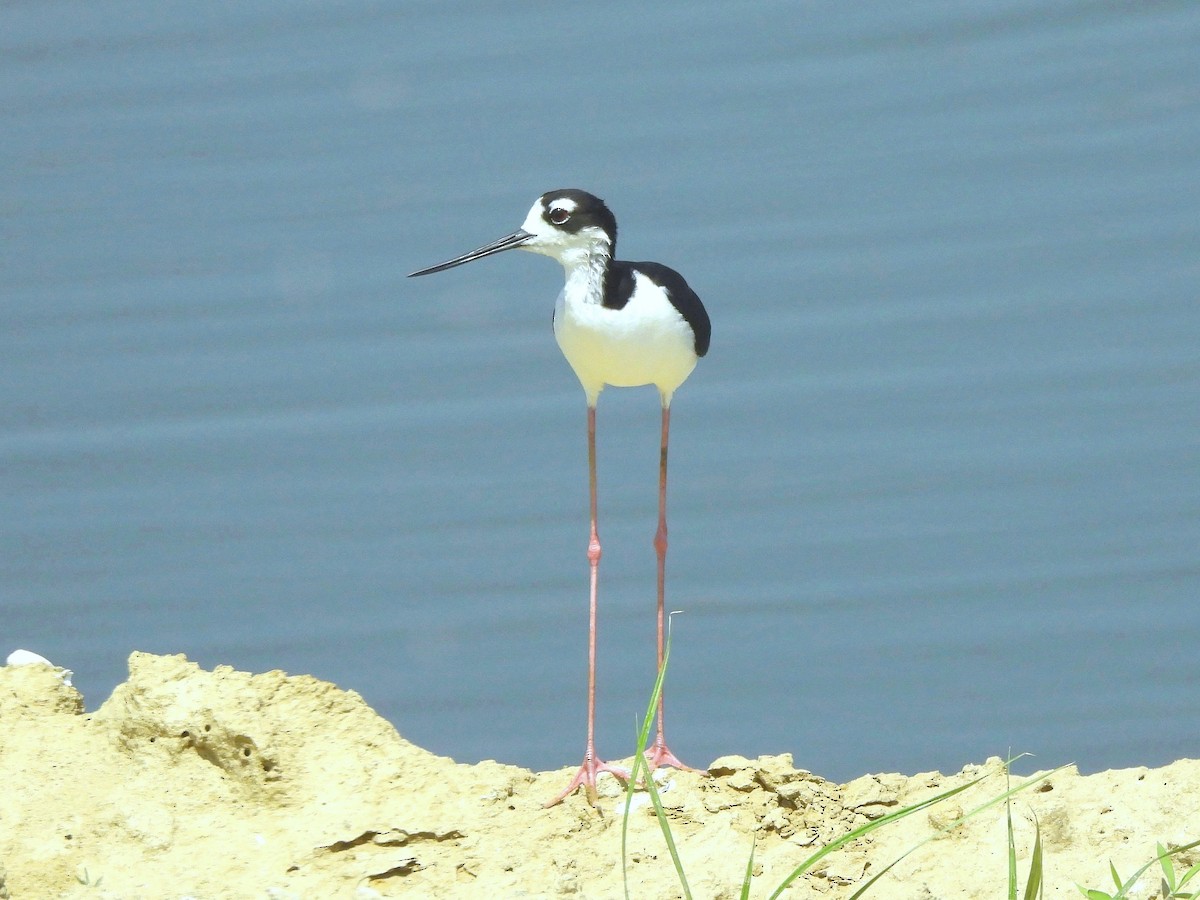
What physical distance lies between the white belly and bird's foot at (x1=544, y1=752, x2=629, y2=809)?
0.59 metres

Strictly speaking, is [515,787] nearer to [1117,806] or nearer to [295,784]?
[295,784]

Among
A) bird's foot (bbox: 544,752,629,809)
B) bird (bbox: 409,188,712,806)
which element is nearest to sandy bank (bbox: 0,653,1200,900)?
bird's foot (bbox: 544,752,629,809)

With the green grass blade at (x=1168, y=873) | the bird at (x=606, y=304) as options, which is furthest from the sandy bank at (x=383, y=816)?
the bird at (x=606, y=304)

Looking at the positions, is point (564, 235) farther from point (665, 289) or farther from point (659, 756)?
point (659, 756)

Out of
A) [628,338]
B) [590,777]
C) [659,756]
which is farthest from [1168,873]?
[628,338]

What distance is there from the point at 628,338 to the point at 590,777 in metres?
0.66

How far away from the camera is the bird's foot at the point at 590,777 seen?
2.24 metres

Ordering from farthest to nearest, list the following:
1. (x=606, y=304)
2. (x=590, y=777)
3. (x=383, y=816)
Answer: (x=606, y=304) < (x=590, y=777) < (x=383, y=816)

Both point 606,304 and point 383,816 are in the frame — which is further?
point 606,304

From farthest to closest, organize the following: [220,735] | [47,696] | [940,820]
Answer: [47,696], [220,735], [940,820]

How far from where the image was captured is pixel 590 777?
229 centimetres

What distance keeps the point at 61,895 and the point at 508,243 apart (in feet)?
3.72

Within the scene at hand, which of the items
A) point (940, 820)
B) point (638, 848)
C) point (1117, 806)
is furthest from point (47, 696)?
point (1117, 806)

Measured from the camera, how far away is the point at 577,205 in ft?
7.98
